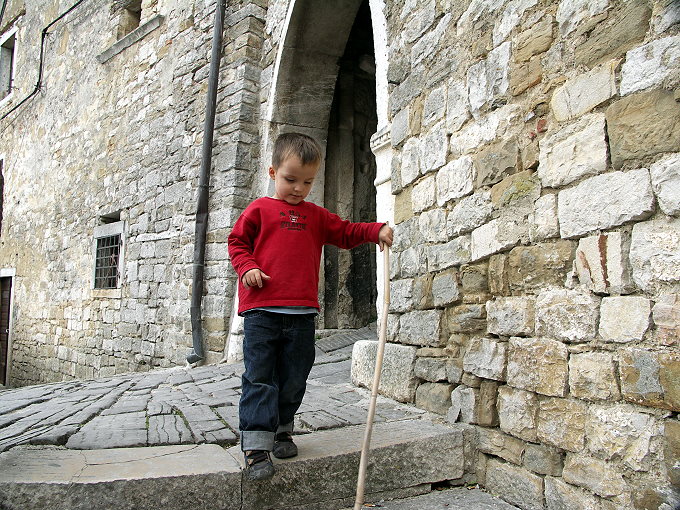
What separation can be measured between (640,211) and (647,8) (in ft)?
2.10

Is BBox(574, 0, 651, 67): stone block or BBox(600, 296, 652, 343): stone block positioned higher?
BBox(574, 0, 651, 67): stone block

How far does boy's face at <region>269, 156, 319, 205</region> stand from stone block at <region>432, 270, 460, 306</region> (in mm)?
889

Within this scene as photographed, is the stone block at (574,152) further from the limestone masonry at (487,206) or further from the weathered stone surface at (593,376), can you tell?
the weathered stone surface at (593,376)

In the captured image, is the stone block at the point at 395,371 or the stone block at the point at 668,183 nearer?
the stone block at the point at 668,183

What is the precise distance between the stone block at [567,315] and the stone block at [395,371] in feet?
2.92

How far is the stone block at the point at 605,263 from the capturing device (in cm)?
163

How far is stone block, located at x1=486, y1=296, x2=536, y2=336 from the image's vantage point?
6.53ft

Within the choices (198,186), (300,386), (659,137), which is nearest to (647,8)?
(659,137)

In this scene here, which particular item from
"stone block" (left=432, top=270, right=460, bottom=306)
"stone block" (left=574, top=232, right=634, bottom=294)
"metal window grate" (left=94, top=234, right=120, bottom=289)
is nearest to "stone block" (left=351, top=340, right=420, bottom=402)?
"stone block" (left=432, top=270, right=460, bottom=306)

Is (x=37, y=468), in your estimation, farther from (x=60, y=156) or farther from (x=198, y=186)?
(x=60, y=156)

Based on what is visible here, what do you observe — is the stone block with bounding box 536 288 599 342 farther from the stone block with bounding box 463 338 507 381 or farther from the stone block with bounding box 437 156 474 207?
the stone block with bounding box 437 156 474 207

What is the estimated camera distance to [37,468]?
1760 millimetres

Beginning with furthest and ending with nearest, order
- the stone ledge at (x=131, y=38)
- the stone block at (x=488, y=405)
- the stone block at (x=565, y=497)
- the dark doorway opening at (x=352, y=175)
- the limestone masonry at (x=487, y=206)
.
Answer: the stone ledge at (x=131, y=38), the dark doorway opening at (x=352, y=175), the stone block at (x=488, y=405), the stone block at (x=565, y=497), the limestone masonry at (x=487, y=206)

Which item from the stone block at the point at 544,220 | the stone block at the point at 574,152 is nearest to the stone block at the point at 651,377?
the stone block at the point at 544,220
